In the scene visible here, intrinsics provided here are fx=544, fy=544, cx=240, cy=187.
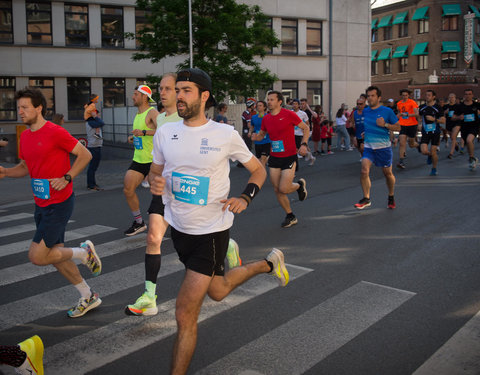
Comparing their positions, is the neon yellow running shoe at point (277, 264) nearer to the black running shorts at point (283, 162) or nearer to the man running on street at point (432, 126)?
the black running shorts at point (283, 162)

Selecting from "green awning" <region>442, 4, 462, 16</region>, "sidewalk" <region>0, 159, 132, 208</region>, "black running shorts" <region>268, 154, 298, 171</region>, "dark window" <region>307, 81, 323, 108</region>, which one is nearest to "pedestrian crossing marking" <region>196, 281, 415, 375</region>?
"black running shorts" <region>268, 154, 298, 171</region>

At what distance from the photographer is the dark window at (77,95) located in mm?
29750

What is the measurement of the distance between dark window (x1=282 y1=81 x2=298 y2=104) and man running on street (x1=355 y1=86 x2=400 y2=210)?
26.6 metres

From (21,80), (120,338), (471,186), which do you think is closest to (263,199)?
(471,186)

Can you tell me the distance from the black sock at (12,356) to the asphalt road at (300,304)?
1.03 ft

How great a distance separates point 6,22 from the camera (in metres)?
27.7

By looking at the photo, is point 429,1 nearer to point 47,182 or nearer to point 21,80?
point 21,80

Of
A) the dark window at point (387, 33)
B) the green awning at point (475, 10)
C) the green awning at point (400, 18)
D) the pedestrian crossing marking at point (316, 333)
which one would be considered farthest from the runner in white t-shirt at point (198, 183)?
the dark window at point (387, 33)

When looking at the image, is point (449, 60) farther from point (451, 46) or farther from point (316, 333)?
point (316, 333)

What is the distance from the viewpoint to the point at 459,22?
4962 centimetres

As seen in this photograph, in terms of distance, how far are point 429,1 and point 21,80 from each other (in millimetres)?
37937

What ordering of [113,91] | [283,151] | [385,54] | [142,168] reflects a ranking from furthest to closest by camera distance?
[385,54] < [113,91] < [283,151] < [142,168]

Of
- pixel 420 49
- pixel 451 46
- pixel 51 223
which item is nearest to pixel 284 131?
pixel 51 223

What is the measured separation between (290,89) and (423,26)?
22.8 metres
